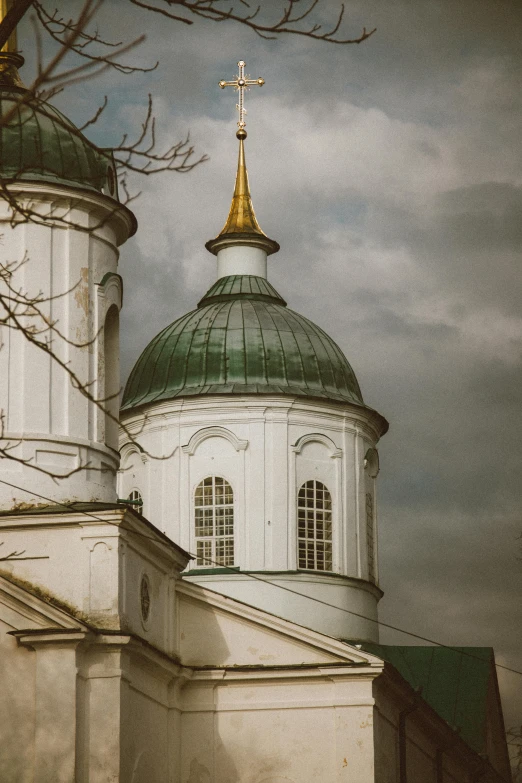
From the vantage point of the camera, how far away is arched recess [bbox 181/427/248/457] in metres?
29.8

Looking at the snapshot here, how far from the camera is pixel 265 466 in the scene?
2955cm

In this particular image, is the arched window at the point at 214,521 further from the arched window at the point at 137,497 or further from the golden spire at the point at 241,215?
the golden spire at the point at 241,215

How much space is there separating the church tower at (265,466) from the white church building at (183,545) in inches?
1.7

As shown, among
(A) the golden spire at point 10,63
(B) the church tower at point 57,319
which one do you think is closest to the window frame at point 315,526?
(B) the church tower at point 57,319

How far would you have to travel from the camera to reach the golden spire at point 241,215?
33125 mm

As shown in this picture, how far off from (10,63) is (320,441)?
1083 cm

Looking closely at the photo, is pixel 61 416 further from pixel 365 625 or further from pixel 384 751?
pixel 365 625

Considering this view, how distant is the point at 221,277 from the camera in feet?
109

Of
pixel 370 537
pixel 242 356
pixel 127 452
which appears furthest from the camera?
pixel 127 452

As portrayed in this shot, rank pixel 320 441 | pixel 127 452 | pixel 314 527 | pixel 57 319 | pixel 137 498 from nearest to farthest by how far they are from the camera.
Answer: pixel 57 319 < pixel 314 527 < pixel 320 441 < pixel 137 498 < pixel 127 452

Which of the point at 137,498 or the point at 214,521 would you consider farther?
the point at 137,498

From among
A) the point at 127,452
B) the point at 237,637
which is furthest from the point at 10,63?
the point at 127,452

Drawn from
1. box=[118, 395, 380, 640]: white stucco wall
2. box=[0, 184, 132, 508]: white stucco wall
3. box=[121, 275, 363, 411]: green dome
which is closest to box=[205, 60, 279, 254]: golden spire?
box=[121, 275, 363, 411]: green dome

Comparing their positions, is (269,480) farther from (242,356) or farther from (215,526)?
(242,356)
